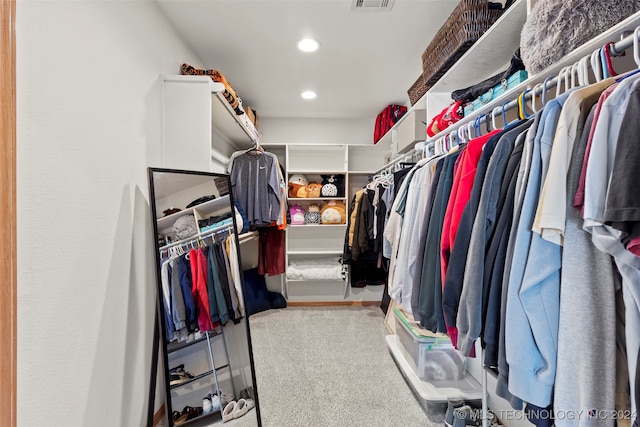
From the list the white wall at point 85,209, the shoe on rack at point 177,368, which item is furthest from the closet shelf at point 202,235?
the shoe on rack at point 177,368

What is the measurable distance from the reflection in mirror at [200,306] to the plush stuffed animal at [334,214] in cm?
182

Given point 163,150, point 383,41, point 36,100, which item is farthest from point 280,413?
point 383,41

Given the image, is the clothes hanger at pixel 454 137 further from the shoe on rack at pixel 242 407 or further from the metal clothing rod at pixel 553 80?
the shoe on rack at pixel 242 407

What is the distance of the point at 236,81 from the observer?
260cm

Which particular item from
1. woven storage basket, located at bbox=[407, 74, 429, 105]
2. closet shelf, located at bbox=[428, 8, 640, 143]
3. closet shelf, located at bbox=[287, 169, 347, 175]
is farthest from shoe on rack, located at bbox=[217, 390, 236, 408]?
closet shelf, located at bbox=[287, 169, 347, 175]

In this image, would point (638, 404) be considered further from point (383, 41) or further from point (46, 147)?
point (383, 41)

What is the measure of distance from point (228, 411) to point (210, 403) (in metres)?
0.11

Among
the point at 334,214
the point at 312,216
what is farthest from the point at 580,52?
the point at 312,216

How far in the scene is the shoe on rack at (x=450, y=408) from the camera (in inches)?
58.8

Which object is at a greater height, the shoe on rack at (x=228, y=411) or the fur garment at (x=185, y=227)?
the fur garment at (x=185, y=227)

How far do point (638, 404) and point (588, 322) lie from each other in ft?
0.46

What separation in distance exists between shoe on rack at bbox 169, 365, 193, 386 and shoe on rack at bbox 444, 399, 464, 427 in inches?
55.1

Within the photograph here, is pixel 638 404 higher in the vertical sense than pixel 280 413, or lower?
higher

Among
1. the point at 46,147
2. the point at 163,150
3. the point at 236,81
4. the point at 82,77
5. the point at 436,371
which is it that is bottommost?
the point at 436,371
